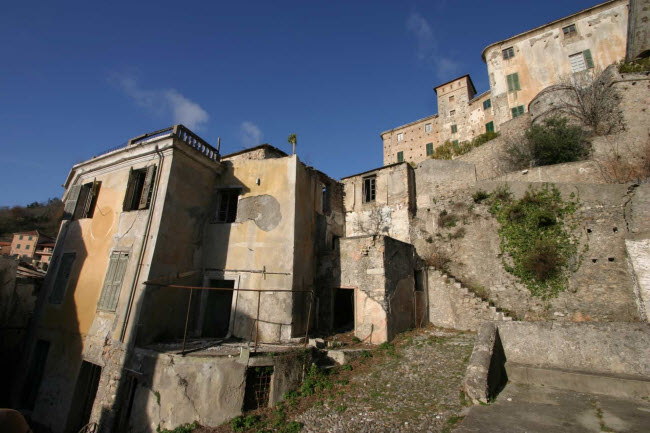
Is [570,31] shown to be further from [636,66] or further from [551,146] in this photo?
[551,146]

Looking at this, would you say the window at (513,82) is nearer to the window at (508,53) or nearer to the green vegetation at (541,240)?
the window at (508,53)

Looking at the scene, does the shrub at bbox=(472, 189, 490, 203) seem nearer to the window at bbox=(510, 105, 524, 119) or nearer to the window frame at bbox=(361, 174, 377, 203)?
the window frame at bbox=(361, 174, 377, 203)

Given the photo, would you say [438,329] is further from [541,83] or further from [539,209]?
[541,83]

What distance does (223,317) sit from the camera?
11117 mm

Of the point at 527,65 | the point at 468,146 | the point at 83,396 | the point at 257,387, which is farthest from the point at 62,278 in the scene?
the point at 527,65

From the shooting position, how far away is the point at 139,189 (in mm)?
11164

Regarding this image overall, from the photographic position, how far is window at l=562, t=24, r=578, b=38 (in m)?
23.0

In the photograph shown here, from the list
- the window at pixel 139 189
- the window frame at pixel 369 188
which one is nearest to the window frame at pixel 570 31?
the window frame at pixel 369 188

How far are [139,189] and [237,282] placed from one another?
5294 mm

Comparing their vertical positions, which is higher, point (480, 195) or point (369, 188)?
point (369, 188)

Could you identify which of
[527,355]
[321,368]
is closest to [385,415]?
[321,368]

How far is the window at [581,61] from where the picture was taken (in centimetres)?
2180

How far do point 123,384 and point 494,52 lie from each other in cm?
3450

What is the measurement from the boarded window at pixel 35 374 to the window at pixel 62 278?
163 cm
